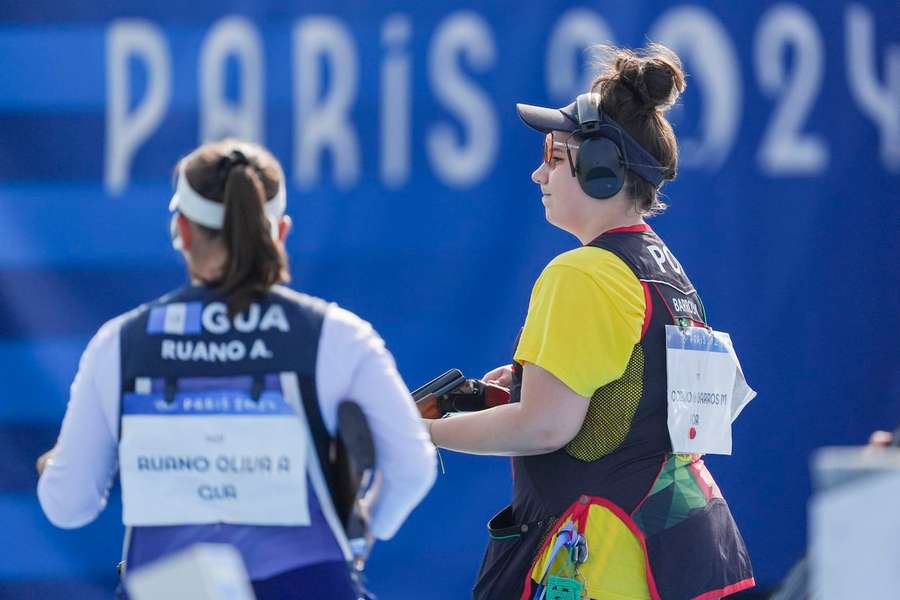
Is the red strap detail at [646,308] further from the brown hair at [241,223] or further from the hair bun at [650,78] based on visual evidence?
the brown hair at [241,223]

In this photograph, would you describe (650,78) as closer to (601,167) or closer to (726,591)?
(601,167)

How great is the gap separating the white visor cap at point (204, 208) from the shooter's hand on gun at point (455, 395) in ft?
2.47

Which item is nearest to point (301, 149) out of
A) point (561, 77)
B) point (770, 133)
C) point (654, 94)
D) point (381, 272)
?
point (381, 272)

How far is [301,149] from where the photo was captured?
179 inches

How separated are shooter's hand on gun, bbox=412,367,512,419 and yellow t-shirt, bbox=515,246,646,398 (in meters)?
0.28

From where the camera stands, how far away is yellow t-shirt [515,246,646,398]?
271cm

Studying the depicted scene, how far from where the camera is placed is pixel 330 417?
2.29 metres

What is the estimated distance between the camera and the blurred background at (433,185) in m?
4.52

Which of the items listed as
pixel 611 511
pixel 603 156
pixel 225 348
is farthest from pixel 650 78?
pixel 225 348

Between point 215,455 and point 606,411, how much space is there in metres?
0.85

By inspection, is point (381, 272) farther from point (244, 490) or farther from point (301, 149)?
point (244, 490)

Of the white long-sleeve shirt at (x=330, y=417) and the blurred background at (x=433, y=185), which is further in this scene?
the blurred background at (x=433, y=185)

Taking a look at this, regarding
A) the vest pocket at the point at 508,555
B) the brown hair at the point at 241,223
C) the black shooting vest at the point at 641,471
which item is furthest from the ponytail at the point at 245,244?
the vest pocket at the point at 508,555

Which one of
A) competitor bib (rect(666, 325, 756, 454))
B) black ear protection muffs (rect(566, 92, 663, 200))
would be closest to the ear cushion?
black ear protection muffs (rect(566, 92, 663, 200))
